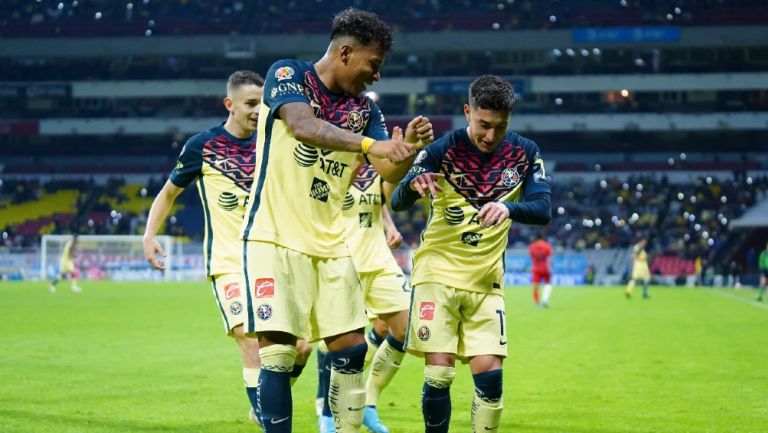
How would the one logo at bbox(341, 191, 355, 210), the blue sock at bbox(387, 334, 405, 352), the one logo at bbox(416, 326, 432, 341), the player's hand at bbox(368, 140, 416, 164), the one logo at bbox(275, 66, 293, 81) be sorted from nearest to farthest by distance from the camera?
the player's hand at bbox(368, 140, 416, 164)
the one logo at bbox(275, 66, 293, 81)
the one logo at bbox(416, 326, 432, 341)
the blue sock at bbox(387, 334, 405, 352)
the one logo at bbox(341, 191, 355, 210)

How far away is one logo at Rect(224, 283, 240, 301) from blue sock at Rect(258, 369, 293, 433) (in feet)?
7.11

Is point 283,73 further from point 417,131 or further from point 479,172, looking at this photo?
point 479,172

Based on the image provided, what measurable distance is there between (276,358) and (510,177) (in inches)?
87.9

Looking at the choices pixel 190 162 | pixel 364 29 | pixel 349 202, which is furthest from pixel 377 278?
pixel 364 29

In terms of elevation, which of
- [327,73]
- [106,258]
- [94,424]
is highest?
[327,73]

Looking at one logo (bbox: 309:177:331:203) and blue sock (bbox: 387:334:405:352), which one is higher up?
one logo (bbox: 309:177:331:203)

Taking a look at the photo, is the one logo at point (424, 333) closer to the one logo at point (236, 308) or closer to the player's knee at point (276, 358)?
the player's knee at point (276, 358)

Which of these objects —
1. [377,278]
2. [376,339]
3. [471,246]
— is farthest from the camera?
[376,339]

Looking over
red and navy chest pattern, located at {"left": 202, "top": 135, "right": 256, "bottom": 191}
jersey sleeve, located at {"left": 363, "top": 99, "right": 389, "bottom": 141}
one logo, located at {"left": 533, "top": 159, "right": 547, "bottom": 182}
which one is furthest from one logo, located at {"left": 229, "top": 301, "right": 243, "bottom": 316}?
one logo, located at {"left": 533, "top": 159, "right": 547, "bottom": 182}

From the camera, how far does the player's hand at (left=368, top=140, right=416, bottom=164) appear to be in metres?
5.60

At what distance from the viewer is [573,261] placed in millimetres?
54531

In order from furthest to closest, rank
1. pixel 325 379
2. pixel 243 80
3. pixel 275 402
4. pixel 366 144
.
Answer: pixel 325 379 → pixel 243 80 → pixel 275 402 → pixel 366 144

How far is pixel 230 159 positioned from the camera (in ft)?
28.2

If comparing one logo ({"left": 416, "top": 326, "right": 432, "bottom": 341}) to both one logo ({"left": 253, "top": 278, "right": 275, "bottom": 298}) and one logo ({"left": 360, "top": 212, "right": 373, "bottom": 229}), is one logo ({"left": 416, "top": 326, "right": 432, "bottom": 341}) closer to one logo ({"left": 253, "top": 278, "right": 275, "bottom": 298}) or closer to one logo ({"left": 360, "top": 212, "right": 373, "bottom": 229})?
one logo ({"left": 253, "top": 278, "right": 275, "bottom": 298})
